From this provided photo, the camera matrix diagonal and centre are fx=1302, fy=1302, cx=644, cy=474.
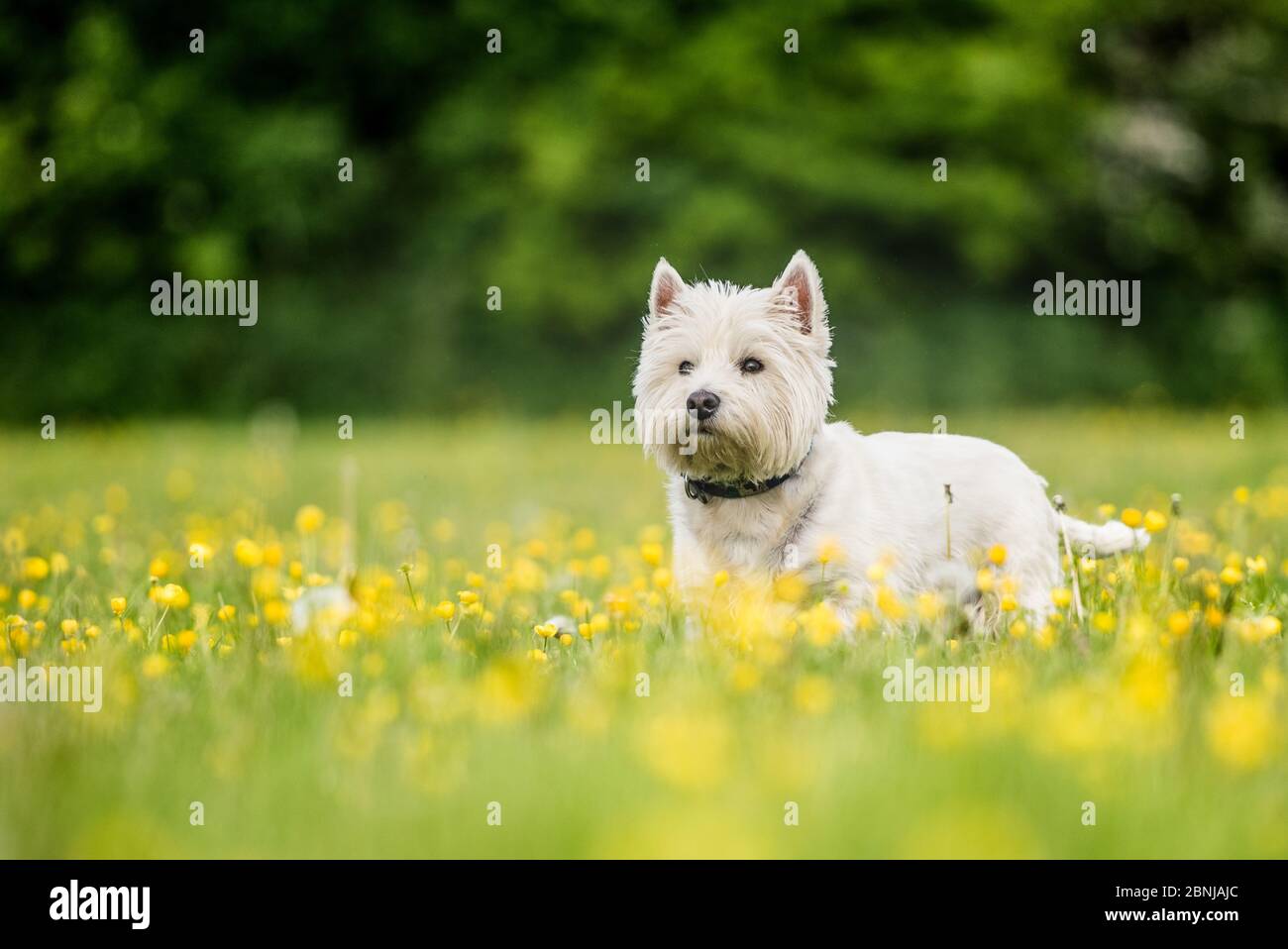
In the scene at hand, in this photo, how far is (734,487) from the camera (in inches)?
169

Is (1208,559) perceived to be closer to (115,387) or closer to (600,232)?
(600,232)

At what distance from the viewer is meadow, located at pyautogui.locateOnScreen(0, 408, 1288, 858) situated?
2.32 meters

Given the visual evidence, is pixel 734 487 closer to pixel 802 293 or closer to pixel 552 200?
pixel 802 293

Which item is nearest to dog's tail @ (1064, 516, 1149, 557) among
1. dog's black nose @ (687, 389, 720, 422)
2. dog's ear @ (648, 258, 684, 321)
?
dog's black nose @ (687, 389, 720, 422)

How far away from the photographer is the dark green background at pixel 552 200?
1734 cm

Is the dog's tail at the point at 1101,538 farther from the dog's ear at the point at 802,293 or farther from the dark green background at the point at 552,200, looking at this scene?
the dark green background at the point at 552,200

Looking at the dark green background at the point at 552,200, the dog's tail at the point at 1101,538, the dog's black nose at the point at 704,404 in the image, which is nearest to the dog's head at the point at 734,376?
the dog's black nose at the point at 704,404

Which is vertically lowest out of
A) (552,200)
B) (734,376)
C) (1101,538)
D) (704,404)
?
(1101,538)

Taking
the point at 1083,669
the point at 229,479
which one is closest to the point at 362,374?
the point at 229,479

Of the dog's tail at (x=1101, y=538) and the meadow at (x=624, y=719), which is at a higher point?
the dog's tail at (x=1101, y=538)

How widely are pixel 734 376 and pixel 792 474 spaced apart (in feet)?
1.25

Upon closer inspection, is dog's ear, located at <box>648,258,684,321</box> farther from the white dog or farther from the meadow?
the meadow

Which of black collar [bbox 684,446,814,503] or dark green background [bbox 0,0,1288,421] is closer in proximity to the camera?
black collar [bbox 684,446,814,503]

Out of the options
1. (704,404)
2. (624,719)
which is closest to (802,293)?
(704,404)
